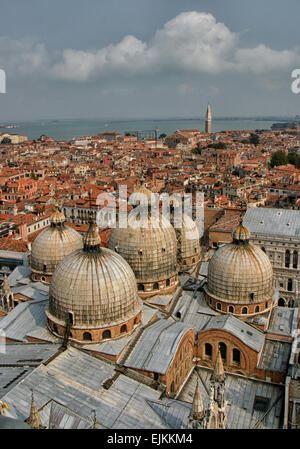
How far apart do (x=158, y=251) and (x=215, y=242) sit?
10006mm

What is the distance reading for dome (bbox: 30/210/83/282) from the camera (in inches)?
793

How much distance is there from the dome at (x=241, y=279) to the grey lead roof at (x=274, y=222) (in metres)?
7.31

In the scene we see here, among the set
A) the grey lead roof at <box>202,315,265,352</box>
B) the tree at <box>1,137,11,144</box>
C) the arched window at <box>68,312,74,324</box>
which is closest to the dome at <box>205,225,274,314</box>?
the grey lead roof at <box>202,315,265,352</box>

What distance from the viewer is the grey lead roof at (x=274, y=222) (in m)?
24.9

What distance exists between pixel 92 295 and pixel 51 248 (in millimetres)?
6456

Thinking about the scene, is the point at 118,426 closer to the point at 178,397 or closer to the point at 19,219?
the point at 178,397

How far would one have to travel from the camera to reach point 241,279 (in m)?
17.7

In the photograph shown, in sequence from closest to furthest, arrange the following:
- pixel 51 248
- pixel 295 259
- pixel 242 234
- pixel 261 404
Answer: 1. pixel 261 404
2. pixel 242 234
3. pixel 51 248
4. pixel 295 259

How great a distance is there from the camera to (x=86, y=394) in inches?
494

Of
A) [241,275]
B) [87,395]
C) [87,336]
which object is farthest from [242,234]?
[87,395]

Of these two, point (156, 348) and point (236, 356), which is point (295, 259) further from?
point (156, 348)

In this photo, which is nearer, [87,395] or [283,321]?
[87,395]

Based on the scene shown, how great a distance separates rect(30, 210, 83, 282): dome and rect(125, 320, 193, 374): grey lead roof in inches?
264

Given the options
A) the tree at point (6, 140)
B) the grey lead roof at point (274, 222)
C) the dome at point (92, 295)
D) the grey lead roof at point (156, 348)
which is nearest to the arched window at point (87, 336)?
the dome at point (92, 295)
